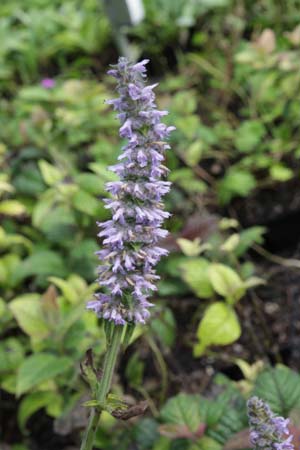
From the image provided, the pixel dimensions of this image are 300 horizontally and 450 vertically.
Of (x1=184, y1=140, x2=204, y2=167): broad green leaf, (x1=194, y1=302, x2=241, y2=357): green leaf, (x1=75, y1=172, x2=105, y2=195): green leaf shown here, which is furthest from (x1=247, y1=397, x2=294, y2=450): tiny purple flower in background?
(x1=184, y1=140, x2=204, y2=167): broad green leaf

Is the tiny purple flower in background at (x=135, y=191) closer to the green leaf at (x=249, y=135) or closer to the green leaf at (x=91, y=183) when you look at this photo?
the green leaf at (x=91, y=183)

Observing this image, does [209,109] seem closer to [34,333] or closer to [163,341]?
[163,341]

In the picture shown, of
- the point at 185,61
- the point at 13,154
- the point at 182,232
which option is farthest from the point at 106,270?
the point at 185,61

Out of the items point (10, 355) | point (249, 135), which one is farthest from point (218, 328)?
point (249, 135)

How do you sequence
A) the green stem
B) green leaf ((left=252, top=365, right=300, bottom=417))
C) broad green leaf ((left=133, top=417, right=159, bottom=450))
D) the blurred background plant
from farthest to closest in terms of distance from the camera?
the blurred background plant, broad green leaf ((left=133, top=417, right=159, bottom=450)), green leaf ((left=252, top=365, right=300, bottom=417)), the green stem

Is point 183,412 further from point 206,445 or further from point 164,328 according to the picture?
point 164,328

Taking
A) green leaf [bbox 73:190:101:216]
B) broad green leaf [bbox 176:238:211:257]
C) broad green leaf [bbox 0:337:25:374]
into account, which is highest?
green leaf [bbox 73:190:101:216]

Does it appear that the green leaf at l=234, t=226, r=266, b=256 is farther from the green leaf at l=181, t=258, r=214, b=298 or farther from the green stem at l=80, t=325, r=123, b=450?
the green stem at l=80, t=325, r=123, b=450
